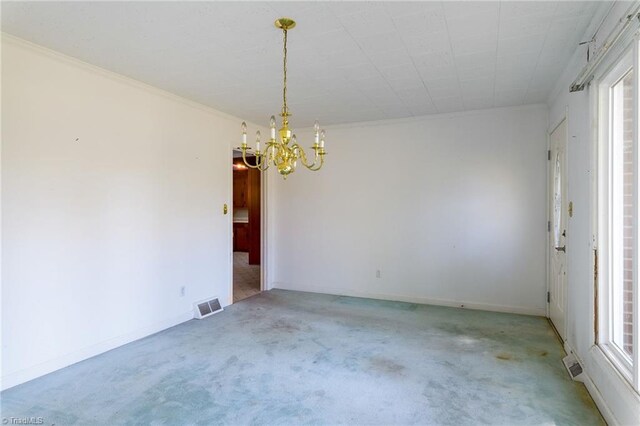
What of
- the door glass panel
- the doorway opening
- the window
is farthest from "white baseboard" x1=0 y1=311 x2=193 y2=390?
the door glass panel

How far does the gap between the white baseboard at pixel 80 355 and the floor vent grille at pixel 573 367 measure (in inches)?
151

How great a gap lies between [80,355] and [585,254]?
4.22m

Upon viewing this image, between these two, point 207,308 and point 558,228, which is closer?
point 558,228

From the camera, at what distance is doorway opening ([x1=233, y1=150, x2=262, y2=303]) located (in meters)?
6.03

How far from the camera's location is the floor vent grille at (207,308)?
4.24 metres

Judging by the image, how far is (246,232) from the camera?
9641 mm

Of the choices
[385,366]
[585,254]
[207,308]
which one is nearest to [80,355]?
[207,308]

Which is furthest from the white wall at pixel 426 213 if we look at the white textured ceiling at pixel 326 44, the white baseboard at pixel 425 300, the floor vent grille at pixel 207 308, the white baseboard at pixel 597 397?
the white baseboard at pixel 597 397

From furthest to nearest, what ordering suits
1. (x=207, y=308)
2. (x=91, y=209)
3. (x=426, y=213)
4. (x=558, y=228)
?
(x=426, y=213) < (x=207, y=308) < (x=558, y=228) < (x=91, y=209)

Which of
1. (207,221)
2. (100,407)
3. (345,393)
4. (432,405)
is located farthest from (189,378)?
(207,221)

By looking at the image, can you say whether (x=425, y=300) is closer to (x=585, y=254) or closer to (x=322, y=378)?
(x=585, y=254)

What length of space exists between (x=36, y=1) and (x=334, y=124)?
3.73 metres

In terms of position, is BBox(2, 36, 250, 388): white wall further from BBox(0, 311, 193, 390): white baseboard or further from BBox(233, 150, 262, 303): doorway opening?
BBox(233, 150, 262, 303): doorway opening

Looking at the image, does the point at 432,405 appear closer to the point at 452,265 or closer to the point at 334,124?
the point at 452,265
